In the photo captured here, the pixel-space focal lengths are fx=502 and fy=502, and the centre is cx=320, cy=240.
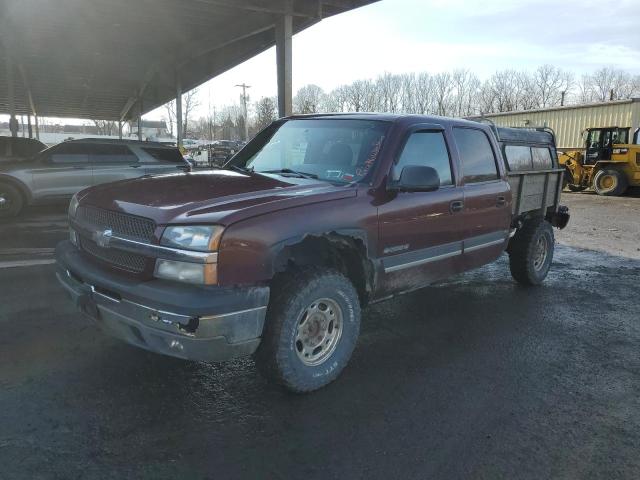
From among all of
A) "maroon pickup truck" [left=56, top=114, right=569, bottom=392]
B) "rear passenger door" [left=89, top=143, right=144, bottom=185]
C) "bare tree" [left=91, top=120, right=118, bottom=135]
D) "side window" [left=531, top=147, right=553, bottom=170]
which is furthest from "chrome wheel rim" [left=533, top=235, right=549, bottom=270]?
"bare tree" [left=91, top=120, right=118, bottom=135]

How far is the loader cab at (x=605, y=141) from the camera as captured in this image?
19.1 meters

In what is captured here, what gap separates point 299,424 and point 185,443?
66cm

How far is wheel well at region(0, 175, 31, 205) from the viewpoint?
400 inches

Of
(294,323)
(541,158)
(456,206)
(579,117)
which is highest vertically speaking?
(579,117)

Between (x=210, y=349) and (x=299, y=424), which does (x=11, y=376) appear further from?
(x=299, y=424)

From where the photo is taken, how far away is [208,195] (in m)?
3.21

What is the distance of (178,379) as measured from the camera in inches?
137

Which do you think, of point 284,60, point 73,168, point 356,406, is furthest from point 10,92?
point 356,406

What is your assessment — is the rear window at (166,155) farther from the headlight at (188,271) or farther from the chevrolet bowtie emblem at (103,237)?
the headlight at (188,271)

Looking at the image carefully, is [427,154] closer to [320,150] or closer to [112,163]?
[320,150]

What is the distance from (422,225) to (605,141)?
1867cm

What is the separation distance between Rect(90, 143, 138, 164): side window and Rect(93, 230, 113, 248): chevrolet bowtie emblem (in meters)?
8.81

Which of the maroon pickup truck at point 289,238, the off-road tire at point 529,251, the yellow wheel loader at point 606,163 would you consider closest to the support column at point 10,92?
the maroon pickup truck at point 289,238

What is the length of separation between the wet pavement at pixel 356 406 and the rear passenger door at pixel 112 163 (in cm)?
677
